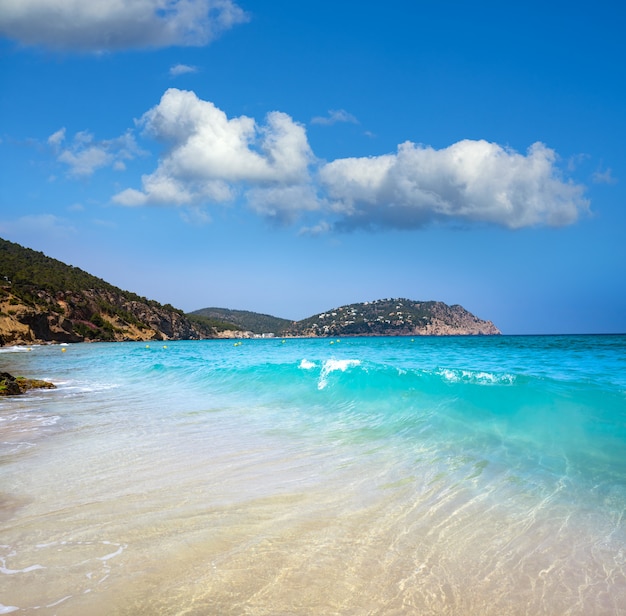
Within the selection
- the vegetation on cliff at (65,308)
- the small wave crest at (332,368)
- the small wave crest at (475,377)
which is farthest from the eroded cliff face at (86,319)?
the small wave crest at (475,377)

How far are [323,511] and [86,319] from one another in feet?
356

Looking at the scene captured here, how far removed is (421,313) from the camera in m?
181

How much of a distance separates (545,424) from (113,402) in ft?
38.1

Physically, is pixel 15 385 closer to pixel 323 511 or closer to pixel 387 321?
pixel 323 511

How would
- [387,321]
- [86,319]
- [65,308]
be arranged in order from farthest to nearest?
[387,321], [86,319], [65,308]

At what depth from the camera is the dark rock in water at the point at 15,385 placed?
15.4 meters

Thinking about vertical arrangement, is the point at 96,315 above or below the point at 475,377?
above

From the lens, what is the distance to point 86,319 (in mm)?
101562

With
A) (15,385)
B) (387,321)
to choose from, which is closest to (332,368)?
(15,385)

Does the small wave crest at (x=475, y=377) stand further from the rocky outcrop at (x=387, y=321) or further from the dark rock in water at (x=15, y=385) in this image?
the rocky outcrop at (x=387, y=321)

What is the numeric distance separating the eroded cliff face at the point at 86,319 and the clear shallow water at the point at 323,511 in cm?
7720

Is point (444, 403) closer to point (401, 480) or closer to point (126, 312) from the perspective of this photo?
point (401, 480)

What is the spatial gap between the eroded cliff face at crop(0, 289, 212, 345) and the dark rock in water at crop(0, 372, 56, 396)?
64.5 meters

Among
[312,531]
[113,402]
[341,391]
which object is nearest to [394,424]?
[341,391]
